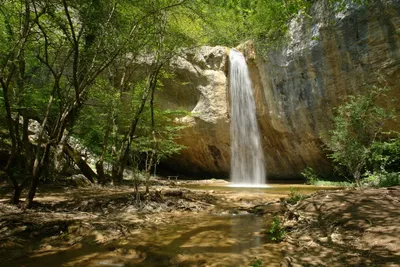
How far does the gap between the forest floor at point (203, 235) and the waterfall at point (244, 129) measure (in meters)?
11.2

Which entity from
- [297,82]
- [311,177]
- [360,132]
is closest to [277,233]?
[360,132]

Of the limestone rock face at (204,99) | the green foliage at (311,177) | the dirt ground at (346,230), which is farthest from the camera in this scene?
the limestone rock face at (204,99)

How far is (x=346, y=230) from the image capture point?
3.85 metres

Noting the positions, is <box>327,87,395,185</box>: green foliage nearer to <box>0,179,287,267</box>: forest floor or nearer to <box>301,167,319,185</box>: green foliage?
<box>301,167,319,185</box>: green foliage

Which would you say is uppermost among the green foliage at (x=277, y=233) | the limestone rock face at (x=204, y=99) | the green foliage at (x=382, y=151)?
the limestone rock face at (x=204, y=99)

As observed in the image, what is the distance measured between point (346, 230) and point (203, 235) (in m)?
2.05

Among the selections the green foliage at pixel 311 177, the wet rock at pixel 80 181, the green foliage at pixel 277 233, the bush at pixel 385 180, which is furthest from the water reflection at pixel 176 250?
the green foliage at pixel 311 177

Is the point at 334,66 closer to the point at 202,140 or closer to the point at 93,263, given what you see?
the point at 202,140

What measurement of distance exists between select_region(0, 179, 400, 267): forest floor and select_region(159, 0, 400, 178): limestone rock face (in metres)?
6.46

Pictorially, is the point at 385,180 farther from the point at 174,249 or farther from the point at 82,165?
the point at 82,165

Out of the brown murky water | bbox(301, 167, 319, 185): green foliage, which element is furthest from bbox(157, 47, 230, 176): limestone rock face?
the brown murky water

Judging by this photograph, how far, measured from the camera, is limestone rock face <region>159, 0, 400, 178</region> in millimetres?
12086

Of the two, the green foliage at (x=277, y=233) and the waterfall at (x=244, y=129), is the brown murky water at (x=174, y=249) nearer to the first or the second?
the green foliage at (x=277, y=233)

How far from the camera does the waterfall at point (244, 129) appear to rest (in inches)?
681
